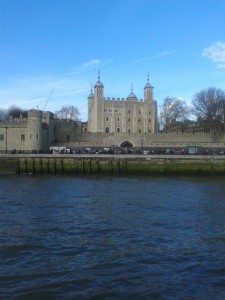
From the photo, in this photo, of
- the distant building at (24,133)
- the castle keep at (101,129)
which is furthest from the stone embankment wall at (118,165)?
the distant building at (24,133)

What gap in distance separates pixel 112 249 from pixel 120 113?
95.2 metres

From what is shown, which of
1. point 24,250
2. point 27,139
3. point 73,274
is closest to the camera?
point 73,274

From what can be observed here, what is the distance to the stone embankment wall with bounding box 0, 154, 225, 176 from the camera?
149 feet

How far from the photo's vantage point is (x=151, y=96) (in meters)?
111

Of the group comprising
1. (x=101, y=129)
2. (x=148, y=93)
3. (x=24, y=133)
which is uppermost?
(x=148, y=93)

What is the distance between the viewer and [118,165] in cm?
4634

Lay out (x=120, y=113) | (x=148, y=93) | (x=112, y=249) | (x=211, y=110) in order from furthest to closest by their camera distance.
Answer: (x=148, y=93), (x=120, y=113), (x=211, y=110), (x=112, y=249)

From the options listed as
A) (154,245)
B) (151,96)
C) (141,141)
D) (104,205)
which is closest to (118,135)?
(141,141)

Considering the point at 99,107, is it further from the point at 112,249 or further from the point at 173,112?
the point at 112,249

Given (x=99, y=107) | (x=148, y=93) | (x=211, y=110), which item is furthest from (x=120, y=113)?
(x=211, y=110)

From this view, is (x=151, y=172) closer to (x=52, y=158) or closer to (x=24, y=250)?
(x=52, y=158)

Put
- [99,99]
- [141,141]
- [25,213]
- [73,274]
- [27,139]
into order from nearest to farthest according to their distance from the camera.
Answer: [73,274]
[25,213]
[27,139]
[141,141]
[99,99]

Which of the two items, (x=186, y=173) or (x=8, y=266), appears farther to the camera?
(x=186, y=173)

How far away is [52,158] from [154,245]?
34.4 meters
